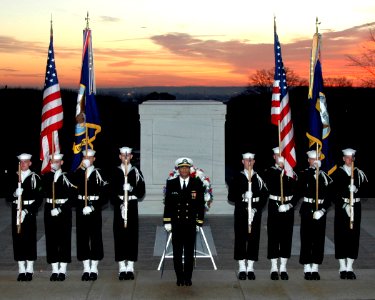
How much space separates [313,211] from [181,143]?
595 centimetres

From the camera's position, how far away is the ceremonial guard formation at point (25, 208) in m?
8.73

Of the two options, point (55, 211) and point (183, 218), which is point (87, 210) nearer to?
point (55, 211)

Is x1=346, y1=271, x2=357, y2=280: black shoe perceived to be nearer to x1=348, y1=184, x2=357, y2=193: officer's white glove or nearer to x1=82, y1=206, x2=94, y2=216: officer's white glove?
x1=348, y1=184, x2=357, y2=193: officer's white glove

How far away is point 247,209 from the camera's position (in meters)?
8.93

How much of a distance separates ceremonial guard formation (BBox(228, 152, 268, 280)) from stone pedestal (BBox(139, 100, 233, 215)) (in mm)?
5448

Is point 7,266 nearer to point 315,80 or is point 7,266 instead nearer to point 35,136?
point 315,80

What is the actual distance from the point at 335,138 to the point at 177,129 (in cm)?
1504

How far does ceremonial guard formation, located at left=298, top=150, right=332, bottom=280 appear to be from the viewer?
29.2 feet

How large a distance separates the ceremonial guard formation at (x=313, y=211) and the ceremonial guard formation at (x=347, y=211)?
0.63ft

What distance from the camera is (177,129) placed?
47.3ft

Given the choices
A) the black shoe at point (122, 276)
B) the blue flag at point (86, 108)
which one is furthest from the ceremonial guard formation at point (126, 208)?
the blue flag at point (86, 108)

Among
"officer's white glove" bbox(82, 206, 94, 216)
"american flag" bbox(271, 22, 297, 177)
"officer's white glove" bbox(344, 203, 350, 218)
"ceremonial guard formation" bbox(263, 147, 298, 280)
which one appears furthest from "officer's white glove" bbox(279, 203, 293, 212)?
"officer's white glove" bbox(82, 206, 94, 216)

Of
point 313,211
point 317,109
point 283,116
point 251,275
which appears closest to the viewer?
point 313,211

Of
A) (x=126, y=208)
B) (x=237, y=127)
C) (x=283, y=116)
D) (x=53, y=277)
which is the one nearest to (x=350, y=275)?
(x=283, y=116)
